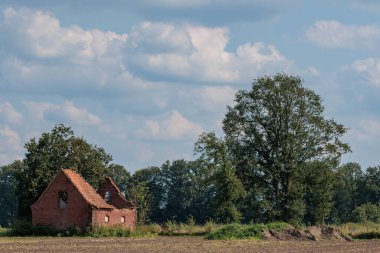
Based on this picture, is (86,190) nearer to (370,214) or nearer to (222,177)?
(222,177)

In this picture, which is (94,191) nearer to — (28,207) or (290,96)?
(28,207)

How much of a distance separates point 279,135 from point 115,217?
20.1 meters

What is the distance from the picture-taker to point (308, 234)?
201 ft

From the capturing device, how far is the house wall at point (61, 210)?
72938mm

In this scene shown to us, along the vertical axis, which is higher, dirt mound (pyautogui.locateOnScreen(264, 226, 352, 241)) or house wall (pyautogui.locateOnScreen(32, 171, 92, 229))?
house wall (pyautogui.locateOnScreen(32, 171, 92, 229))

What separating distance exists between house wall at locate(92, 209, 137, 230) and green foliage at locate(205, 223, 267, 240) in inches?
616

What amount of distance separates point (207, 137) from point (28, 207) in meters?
21.1

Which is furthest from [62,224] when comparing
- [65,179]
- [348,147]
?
[348,147]

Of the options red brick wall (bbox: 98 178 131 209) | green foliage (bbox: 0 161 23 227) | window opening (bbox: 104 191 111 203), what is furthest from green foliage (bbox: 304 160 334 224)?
green foliage (bbox: 0 161 23 227)

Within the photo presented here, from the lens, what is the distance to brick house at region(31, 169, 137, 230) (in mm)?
72875

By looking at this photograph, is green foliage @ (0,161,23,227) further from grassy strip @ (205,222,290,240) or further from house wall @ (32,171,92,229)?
grassy strip @ (205,222,290,240)

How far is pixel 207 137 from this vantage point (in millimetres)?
A: 82250

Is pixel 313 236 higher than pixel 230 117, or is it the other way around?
pixel 230 117

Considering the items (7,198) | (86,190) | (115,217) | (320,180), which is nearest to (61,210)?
(86,190)
